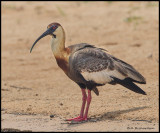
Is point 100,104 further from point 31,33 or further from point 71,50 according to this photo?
point 31,33

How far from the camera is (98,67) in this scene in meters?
7.35

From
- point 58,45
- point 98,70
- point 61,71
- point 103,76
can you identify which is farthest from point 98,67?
point 61,71

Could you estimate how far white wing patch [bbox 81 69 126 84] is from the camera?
23.8ft

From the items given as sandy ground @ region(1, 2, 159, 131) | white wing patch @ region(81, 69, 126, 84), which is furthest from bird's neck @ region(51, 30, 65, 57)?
sandy ground @ region(1, 2, 159, 131)

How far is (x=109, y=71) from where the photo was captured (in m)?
7.32

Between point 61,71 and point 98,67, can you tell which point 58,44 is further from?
point 61,71

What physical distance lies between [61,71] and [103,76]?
4.23 meters

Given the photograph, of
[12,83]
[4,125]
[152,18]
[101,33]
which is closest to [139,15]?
[152,18]

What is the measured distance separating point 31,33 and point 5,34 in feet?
2.57

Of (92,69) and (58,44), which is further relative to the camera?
(58,44)

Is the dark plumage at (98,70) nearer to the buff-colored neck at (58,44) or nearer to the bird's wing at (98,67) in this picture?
the bird's wing at (98,67)

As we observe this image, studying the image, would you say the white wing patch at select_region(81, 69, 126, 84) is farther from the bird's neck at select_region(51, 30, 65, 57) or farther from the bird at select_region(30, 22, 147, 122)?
the bird's neck at select_region(51, 30, 65, 57)

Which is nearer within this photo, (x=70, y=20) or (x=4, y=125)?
(x=4, y=125)

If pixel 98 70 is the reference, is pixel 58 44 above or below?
above
